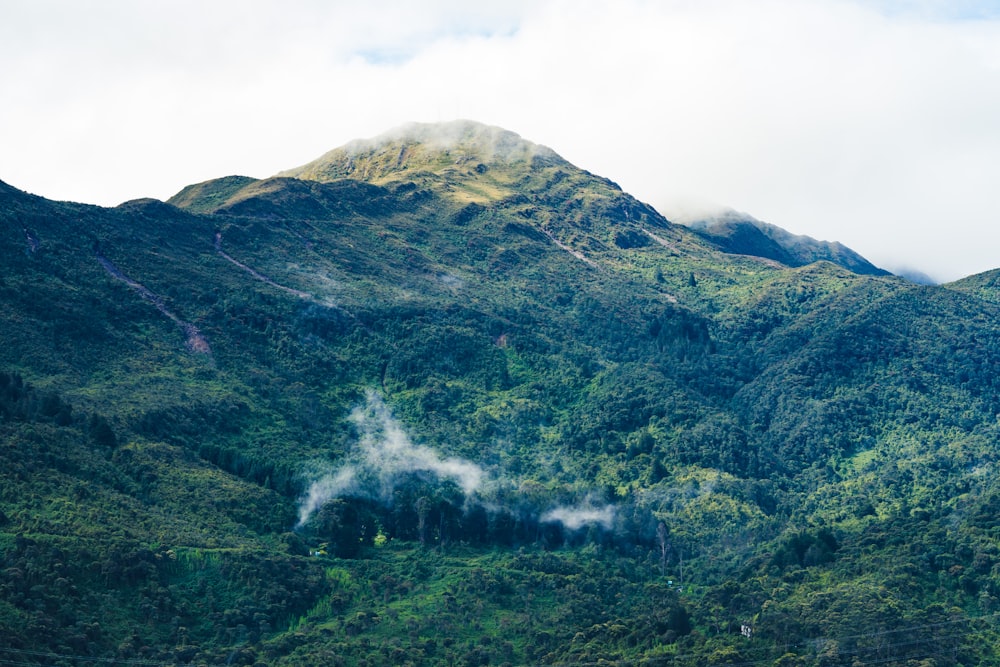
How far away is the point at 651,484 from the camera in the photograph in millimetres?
108625

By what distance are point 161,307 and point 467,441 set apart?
3045 cm

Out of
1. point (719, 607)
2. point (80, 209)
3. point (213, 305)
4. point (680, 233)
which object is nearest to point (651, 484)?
point (719, 607)

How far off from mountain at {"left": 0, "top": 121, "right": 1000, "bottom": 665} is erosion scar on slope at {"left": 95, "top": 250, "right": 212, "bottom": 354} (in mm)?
388

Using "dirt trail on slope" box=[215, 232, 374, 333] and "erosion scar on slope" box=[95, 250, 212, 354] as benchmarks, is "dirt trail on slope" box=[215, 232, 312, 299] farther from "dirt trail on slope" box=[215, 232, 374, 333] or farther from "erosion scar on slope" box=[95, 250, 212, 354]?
"erosion scar on slope" box=[95, 250, 212, 354]

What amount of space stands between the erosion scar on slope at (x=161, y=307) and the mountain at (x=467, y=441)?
388mm

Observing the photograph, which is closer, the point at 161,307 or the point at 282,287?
Result: the point at 161,307

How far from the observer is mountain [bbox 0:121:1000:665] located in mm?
77688

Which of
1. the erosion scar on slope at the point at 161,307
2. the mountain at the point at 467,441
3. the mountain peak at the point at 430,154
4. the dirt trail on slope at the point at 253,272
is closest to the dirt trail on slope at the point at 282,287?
the dirt trail on slope at the point at 253,272

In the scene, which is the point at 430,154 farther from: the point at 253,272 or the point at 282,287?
the point at 282,287

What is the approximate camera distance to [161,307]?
117062 mm

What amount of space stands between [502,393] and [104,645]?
5540 cm

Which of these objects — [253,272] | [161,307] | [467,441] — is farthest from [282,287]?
[467,441]

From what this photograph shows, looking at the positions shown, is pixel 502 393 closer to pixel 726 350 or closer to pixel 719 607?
pixel 726 350

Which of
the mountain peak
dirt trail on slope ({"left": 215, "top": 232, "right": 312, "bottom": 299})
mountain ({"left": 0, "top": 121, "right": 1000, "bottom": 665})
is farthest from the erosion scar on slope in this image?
the mountain peak
